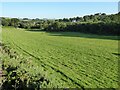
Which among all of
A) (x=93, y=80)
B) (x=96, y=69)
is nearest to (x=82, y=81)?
(x=93, y=80)

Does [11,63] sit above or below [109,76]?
above

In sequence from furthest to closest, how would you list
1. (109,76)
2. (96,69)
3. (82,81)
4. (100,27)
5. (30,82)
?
(100,27) → (96,69) → (109,76) → (82,81) → (30,82)

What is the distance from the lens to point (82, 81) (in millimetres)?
15266

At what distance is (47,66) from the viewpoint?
20531 mm

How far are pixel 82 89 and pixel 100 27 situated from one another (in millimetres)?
61375

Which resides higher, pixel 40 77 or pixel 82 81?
pixel 40 77

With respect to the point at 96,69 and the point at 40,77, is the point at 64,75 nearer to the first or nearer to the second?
the point at 96,69

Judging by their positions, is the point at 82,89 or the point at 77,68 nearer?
the point at 82,89

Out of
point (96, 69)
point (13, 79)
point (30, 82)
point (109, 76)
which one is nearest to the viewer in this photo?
point (30, 82)

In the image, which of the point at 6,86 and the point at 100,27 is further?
the point at 100,27

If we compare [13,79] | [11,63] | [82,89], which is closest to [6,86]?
[13,79]

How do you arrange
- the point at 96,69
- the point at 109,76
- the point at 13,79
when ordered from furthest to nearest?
the point at 96,69 → the point at 109,76 → the point at 13,79

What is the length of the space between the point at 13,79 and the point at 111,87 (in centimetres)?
542

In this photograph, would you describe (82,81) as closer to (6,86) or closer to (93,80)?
(93,80)
